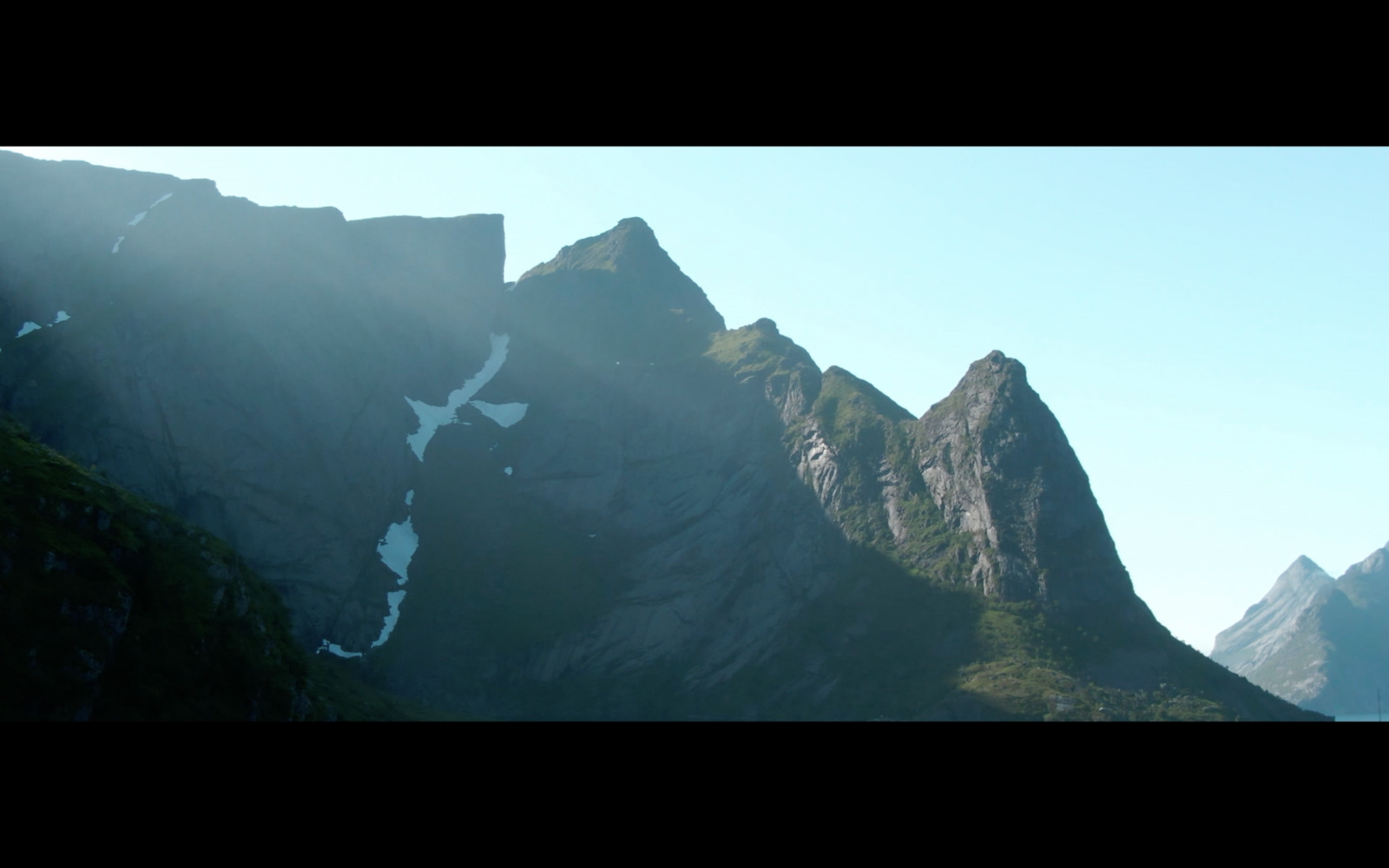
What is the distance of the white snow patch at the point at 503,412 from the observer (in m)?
140

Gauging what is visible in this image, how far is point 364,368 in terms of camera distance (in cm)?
13038

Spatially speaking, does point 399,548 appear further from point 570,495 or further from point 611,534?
point 611,534

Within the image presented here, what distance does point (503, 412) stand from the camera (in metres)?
141

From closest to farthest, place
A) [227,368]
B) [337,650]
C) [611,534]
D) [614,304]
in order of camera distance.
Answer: [337,650] → [227,368] → [611,534] → [614,304]

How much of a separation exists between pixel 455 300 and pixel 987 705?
327 ft

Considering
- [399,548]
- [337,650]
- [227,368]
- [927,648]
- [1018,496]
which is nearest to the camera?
[927,648]

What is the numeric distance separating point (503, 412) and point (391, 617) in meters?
38.5

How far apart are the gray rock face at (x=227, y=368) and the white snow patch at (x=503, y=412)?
7.27m

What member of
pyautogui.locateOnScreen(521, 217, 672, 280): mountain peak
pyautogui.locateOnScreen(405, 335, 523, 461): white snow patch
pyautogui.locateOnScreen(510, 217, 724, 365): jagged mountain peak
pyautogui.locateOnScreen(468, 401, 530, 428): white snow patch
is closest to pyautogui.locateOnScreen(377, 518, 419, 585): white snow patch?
pyautogui.locateOnScreen(405, 335, 523, 461): white snow patch

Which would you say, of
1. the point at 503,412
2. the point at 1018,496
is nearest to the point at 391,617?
the point at 503,412

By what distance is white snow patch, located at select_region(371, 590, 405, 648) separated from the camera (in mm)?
107438

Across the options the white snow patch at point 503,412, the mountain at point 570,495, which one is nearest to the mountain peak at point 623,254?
the mountain at point 570,495

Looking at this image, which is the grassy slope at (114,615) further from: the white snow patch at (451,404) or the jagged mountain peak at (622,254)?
the jagged mountain peak at (622,254)
